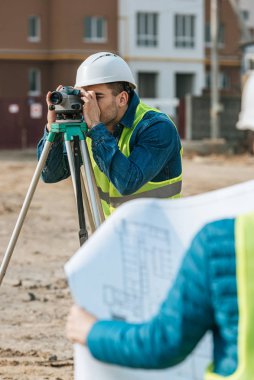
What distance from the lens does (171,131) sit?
16.6 ft

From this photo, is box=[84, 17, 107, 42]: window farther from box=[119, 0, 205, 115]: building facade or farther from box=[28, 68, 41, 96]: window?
box=[28, 68, 41, 96]: window

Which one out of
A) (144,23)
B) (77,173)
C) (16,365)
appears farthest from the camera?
(144,23)

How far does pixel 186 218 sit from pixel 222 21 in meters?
56.1

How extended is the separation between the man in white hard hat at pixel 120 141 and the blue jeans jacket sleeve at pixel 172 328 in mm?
2401

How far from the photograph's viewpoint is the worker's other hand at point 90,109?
187 inches

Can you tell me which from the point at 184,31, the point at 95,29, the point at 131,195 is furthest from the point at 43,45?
the point at 131,195

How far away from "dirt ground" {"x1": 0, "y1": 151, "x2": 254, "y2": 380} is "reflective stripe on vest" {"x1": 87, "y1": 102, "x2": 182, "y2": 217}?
3.82 feet

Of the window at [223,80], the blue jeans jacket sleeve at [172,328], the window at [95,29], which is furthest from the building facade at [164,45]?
the blue jeans jacket sleeve at [172,328]

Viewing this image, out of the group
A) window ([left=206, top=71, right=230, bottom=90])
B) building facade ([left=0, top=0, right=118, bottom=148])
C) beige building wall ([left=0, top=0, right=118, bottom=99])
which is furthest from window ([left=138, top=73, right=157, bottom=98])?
window ([left=206, top=71, right=230, bottom=90])

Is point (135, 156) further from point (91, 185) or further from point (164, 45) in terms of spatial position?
point (164, 45)

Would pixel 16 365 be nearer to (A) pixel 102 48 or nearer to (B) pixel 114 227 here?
(B) pixel 114 227

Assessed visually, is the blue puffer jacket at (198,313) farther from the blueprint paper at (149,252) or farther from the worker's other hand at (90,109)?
the worker's other hand at (90,109)

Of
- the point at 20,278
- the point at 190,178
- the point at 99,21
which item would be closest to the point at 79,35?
the point at 99,21

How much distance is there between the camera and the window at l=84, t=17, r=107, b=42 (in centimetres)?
5250
